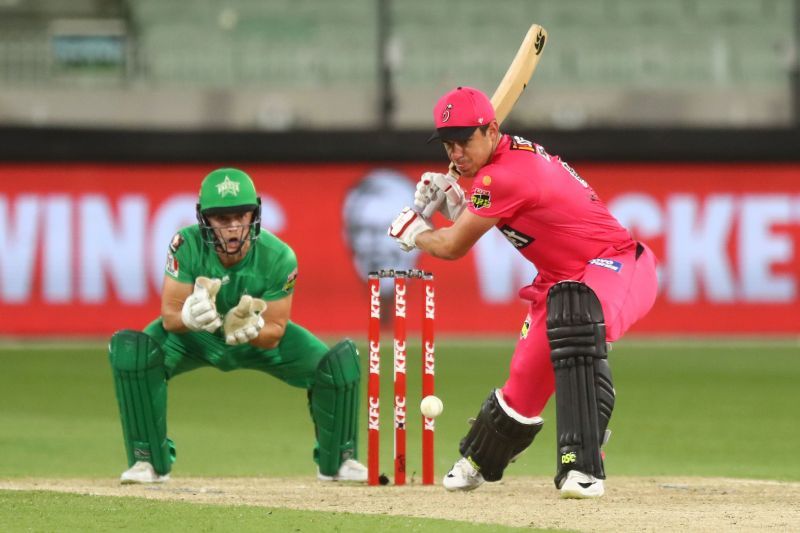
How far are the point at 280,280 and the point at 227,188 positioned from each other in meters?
0.55

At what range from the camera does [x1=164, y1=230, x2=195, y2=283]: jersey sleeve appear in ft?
23.2

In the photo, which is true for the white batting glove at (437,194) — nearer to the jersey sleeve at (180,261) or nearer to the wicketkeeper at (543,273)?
the wicketkeeper at (543,273)

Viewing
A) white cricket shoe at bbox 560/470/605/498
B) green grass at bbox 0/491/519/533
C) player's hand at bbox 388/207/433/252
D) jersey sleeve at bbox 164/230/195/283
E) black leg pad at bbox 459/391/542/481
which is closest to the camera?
green grass at bbox 0/491/519/533

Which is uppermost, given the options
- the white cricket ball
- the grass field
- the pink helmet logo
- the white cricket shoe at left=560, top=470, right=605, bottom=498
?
the pink helmet logo

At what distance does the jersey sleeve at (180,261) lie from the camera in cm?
707

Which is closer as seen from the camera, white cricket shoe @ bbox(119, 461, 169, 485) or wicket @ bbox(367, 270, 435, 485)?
wicket @ bbox(367, 270, 435, 485)

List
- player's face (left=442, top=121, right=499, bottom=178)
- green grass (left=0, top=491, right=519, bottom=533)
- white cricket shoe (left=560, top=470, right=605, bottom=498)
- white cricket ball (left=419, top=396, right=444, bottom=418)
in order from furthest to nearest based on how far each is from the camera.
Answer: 1. white cricket ball (left=419, top=396, right=444, bottom=418)
2. player's face (left=442, top=121, right=499, bottom=178)
3. white cricket shoe (left=560, top=470, right=605, bottom=498)
4. green grass (left=0, top=491, right=519, bottom=533)

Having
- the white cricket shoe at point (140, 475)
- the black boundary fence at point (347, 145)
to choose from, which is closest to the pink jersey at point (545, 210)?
the white cricket shoe at point (140, 475)

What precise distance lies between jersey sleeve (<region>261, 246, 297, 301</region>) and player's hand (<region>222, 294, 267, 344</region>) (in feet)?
0.93

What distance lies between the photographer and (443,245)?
20.7 ft

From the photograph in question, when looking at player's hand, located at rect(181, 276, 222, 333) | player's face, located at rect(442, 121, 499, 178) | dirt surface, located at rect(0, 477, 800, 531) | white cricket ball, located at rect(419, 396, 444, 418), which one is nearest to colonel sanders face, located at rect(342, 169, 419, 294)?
dirt surface, located at rect(0, 477, 800, 531)

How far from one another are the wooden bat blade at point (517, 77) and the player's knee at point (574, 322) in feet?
3.46

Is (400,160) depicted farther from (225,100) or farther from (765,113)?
(765,113)

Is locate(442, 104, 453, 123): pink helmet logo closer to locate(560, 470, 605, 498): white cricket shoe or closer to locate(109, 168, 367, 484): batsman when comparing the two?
locate(109, 168, 367, 484): batsman
